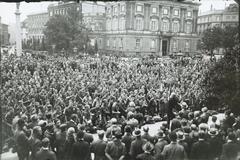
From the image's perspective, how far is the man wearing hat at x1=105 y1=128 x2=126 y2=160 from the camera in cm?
686

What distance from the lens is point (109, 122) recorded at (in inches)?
424

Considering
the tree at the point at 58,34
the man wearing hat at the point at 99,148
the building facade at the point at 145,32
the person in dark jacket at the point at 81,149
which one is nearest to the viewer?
the person in dark jacket at the point at 81,149

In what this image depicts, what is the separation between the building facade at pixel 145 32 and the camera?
31.4m

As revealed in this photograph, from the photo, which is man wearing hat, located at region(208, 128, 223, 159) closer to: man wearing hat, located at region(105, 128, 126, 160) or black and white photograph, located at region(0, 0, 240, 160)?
black and white photograph, located at region(0, 0, 240, 160)

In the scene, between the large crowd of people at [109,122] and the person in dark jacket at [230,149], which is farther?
the person in dark jacket at [230,149]

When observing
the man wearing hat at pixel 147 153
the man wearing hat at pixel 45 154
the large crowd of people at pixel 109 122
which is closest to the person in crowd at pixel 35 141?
the large crowd of people at pixel 109 122

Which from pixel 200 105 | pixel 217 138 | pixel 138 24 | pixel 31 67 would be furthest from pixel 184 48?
pixel 217 138

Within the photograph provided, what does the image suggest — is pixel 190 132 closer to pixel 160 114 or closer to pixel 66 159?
pixel 66 159

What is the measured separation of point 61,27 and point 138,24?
816 inches

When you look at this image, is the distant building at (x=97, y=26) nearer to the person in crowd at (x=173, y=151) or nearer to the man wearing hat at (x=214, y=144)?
the man wearing hat at (x=214, y=144)

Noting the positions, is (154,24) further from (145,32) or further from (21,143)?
(21,143)

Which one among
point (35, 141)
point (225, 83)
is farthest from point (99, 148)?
point (225, 83)

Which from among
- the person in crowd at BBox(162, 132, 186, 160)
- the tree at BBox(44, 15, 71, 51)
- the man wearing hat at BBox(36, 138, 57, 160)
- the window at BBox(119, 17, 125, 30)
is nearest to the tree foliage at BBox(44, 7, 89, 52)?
the tree at BBox(44, 15, 71, 51)

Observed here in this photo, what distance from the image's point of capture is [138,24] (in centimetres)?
4125
